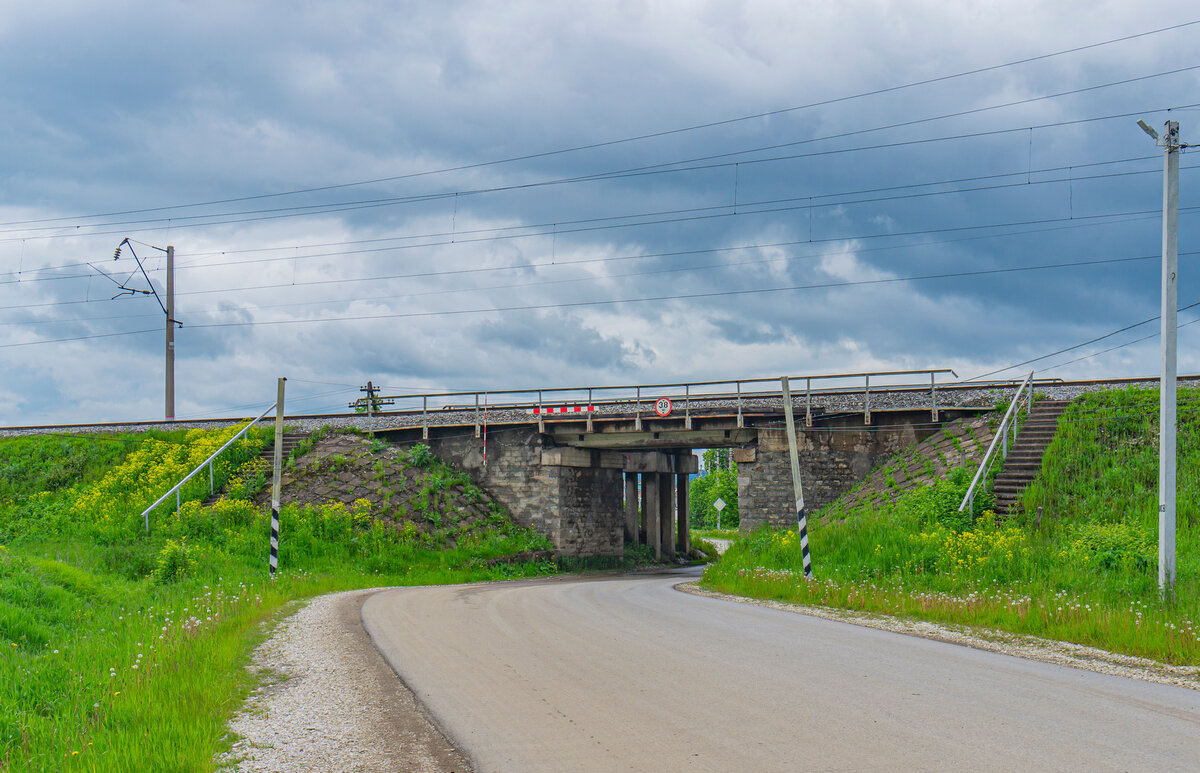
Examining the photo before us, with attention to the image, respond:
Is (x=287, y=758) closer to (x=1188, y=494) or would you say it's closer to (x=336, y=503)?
(x=1188, y=494)

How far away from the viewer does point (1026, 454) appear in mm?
23641

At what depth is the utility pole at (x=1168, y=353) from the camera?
13.1 meters

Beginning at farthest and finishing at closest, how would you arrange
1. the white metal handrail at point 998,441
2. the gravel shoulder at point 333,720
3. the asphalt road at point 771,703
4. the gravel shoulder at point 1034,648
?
the white metal handrail at point 998,441, the gravel shoulder at point 1034,648, the gravel shoulder at point 333,720, the asphalt road at point 771,703

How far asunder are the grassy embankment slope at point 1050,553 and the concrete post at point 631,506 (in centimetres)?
1526

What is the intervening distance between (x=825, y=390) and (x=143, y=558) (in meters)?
21.9

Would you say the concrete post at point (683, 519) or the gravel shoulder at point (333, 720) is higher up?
the gravel shoulder at point (333, 720)

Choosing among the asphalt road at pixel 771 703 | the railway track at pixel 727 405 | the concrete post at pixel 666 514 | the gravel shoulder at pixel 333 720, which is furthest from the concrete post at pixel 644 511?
the gravel shoulder at pixel 333 720

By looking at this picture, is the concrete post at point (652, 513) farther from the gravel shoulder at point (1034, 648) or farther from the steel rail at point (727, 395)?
the gravel shoulder at point (1034, 648)

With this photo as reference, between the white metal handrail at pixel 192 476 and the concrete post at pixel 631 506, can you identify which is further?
the concrete post at pixel 631 506

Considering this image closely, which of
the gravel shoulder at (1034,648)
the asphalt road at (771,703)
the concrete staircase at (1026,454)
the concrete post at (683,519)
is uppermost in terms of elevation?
the concrete staircase at (1026,454)

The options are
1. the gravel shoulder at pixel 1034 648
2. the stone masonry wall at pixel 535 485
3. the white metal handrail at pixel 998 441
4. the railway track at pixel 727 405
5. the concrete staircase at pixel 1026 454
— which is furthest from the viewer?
the stone masonry wall at pixel 535 485

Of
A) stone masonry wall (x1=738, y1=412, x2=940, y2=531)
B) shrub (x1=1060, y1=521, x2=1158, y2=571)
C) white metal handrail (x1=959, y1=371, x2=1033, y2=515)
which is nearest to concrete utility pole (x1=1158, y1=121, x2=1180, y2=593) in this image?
shrub (x1=1060, y1=521, x2=1158, y2=571)

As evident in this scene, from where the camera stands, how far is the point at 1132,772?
5.63 m

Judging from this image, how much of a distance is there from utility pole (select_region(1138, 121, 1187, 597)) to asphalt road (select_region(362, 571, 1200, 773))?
15.3 ft
